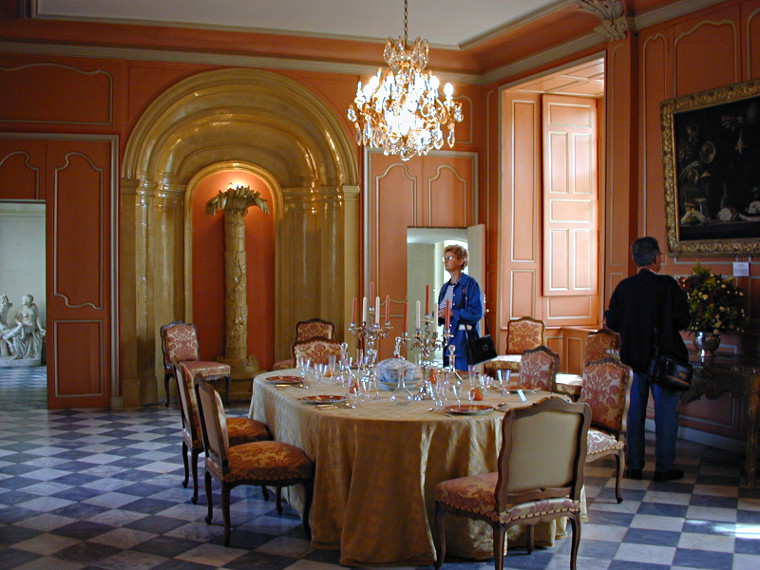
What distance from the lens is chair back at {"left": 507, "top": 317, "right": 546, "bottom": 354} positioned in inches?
305

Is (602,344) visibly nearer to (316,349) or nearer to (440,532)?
(316,349)

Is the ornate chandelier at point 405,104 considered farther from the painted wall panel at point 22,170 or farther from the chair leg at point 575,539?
the painted wall panel at point 22,170

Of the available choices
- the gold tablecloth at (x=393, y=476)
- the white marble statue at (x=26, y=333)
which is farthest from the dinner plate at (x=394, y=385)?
the white marble statue at (x=26, y=333)

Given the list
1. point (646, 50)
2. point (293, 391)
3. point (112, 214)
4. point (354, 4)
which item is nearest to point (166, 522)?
point (293, 391)

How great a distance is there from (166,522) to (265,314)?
4.90 metres

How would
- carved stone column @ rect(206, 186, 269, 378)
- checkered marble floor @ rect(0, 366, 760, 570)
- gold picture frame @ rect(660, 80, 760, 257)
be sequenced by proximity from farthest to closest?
carved stone column @ rect(206, 186, 269, 378) → gold picture frame @ rect(660, 80, 760, 257) → checkered marble floor @ rect(0, 366, 760, 570)

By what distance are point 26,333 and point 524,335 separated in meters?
7.77

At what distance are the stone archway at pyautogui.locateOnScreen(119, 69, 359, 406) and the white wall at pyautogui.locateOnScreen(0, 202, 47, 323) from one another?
180 inches

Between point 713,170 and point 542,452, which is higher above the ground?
point 713,170

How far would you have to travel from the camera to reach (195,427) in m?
4.55

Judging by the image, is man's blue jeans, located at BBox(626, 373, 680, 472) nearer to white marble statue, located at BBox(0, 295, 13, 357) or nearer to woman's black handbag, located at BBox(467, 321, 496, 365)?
woman's black handbag, located at BBox(467, 321, 496, 365)

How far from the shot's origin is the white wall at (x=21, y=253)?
11.9 m

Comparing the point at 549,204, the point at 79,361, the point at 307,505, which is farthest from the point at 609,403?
the point at 79,361

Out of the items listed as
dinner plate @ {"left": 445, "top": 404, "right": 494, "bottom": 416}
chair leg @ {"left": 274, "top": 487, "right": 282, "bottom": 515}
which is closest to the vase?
dinner plate @ {"left": 445, "top": 404, "right": 494, "bottom": 416}
